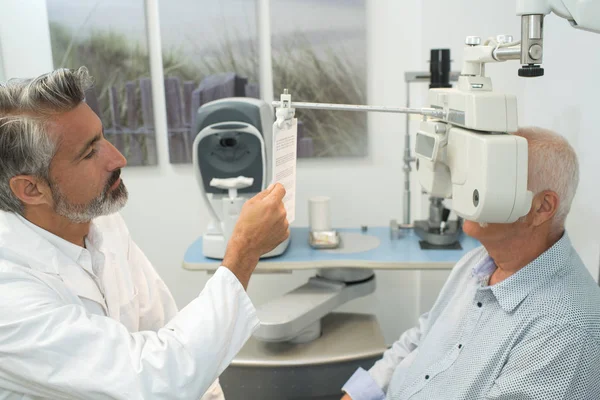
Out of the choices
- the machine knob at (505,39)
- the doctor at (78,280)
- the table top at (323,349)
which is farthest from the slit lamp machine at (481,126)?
the table top at (323,349)

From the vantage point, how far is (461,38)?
2.41 metres

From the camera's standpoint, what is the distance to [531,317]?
3.91 feet

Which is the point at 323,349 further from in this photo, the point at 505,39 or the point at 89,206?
the point at 505,39

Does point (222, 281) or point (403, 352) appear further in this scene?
point (403, 352)

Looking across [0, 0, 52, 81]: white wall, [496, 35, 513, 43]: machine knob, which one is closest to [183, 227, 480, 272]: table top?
[496, 35, 513, 43]: machine knob

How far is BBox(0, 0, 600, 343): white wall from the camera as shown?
2.37 m

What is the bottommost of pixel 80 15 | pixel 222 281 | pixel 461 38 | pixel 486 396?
pixel 486 396

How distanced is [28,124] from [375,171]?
1.74m

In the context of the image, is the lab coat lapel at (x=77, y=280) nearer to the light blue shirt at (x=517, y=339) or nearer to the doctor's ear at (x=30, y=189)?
the doctor's ear at (x=30, y=189)

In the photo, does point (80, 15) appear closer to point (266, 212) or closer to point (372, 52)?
point (372, 52)

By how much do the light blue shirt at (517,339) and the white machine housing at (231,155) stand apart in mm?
797

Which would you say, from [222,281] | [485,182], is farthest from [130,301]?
[485,182]

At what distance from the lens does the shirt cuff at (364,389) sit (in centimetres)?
157

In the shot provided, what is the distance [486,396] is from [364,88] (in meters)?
1.64
